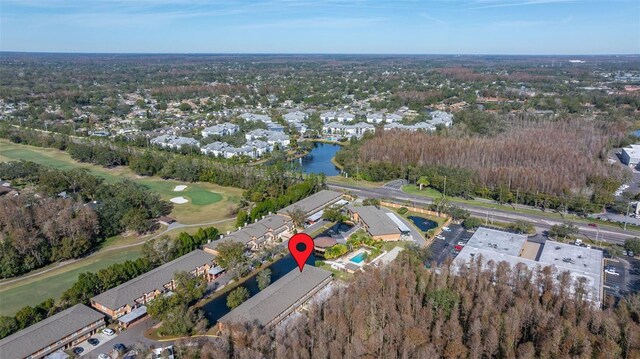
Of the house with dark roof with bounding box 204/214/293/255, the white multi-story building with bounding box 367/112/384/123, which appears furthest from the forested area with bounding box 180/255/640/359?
the white multi-story building with bounding box 367/112/384/123

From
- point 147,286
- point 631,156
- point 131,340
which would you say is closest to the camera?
point 131,340

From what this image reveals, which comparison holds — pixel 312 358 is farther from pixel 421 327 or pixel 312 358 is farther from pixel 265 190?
pixel 265 190

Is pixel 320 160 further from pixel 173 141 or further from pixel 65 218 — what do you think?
pixel 65 218

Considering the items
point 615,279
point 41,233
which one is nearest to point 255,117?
point 41,233

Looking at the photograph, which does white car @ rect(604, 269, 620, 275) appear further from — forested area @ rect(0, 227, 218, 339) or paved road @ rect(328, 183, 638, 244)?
forested area @ rect(0, 227, 218, 339)

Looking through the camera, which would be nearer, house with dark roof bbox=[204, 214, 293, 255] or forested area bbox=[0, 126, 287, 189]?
house with dark roof bbox=[204, 214, 293, 255]
